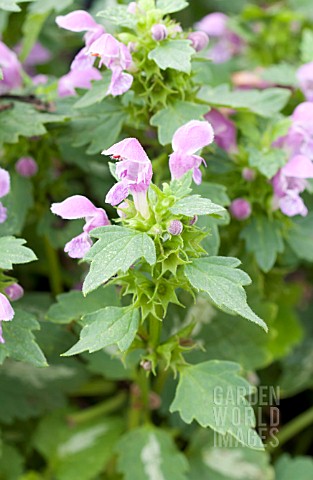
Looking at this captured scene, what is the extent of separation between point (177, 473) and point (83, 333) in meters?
0.59

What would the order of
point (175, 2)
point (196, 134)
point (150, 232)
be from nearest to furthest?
1. point (150, 232)
2. point (196, 134)
3. point (175, 2)

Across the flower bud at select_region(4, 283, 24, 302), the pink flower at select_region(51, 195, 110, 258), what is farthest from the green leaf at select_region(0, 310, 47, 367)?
the pink flower at select_region(51, 195, 110, 258)

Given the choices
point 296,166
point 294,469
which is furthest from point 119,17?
point 294,469

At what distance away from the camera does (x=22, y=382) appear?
1.57 m

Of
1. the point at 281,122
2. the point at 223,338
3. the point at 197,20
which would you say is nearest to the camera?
the point at 281,122

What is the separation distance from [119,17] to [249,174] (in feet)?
1.31

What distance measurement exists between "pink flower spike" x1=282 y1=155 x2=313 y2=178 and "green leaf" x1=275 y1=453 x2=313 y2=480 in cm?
70

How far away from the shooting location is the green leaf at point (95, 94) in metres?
1.21

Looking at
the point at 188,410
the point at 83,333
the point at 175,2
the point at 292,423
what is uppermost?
the point at 175,2

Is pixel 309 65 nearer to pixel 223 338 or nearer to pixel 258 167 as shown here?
pixel 258 167

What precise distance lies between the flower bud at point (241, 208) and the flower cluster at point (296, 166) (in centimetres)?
6

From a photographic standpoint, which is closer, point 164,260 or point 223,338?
point 164,260

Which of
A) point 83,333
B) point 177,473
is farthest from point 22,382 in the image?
point 83,333

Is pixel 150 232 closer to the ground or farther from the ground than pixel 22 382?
farther from the ground
